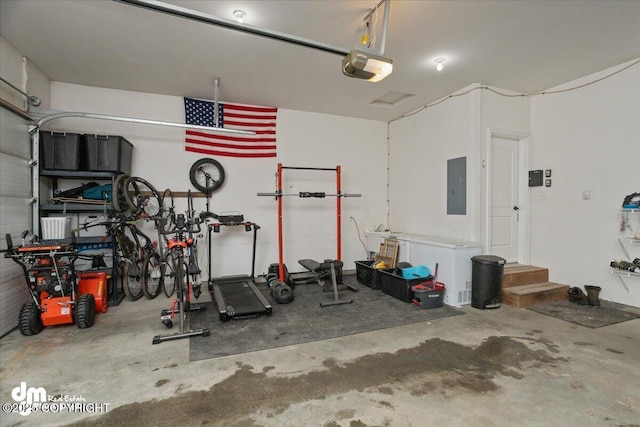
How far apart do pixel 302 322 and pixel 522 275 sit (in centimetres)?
354

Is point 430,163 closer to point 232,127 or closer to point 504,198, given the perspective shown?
point 504,198

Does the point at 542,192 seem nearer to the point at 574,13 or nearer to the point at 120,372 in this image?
the point at 574,13

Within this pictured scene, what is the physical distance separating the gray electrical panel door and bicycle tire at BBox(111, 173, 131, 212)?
5.20m

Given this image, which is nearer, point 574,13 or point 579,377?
point 579,377

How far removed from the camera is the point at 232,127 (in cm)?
549

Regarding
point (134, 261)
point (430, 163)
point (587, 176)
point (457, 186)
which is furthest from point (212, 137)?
point (587, 176)

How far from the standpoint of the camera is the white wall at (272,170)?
4.87m

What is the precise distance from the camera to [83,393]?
7.20 ft

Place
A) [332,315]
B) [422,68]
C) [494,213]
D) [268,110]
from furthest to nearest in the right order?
[268,110] → [494,213] → [422,68] → [332,315]

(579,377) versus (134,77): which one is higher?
(134,77)

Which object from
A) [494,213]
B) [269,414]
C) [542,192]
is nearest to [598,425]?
[269,414]

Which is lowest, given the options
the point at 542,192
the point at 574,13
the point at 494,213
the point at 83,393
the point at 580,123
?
the point at 83,393

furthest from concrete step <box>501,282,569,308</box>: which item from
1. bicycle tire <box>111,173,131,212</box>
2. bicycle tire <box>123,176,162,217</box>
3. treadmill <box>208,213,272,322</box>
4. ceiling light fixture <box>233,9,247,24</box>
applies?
bicycle tire <box>111,173,131,212</box>

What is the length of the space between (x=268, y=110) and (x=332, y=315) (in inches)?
159
